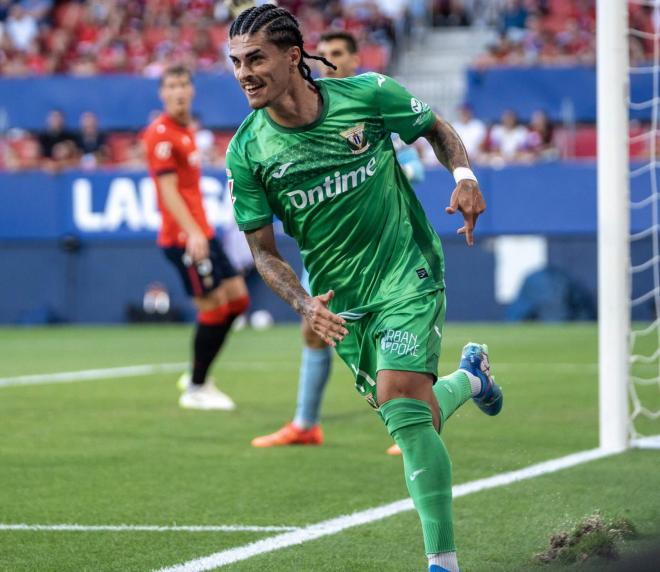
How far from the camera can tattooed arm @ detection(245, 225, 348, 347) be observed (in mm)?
4309

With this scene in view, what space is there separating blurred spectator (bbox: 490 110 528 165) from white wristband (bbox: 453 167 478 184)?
54.8 ft

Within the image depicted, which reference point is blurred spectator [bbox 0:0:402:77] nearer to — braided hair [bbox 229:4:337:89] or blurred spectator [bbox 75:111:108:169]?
blurred spectator [bbox 75:111:108:169]

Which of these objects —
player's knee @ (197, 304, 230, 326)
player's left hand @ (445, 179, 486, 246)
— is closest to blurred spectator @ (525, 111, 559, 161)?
player's knee @ (197, 304, 230, 326)

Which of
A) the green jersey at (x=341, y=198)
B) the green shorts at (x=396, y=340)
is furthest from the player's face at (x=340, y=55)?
the green shorts at (x=396, y=340)

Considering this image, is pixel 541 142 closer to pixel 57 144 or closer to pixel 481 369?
pixel 57 144

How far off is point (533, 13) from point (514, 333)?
893 cm

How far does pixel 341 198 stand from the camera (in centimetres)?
471

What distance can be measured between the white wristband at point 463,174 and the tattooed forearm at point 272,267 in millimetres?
664

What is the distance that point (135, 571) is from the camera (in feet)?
15.3

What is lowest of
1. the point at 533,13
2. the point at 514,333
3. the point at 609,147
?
the point at 514,333

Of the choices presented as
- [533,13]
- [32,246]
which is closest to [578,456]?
[32,246]

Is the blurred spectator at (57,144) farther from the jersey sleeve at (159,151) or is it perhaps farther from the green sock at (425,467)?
the green sock at (425,467)

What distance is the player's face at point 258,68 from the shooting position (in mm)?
4547

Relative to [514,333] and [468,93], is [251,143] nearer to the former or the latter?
[514,333]
